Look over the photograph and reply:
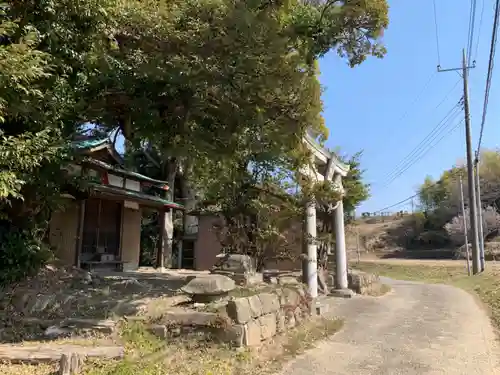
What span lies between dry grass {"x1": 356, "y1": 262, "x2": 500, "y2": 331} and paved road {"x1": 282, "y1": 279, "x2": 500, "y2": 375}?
579mm

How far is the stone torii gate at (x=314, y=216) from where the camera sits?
433 inches

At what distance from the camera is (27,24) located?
651cm

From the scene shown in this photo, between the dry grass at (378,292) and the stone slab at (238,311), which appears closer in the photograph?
the stone slab at (238,311)

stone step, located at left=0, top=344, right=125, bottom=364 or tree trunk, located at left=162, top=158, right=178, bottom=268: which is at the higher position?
tree trunk, located at left=162, top=158, right=178, bottom=268

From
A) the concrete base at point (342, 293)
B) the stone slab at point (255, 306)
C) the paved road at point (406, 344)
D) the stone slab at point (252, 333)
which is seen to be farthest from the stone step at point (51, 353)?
the concrete base at point (342, 293)

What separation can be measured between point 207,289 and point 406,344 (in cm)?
374

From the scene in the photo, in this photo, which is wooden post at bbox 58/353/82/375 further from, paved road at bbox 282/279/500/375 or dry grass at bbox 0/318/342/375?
paved road at bbox 282/279/500/375

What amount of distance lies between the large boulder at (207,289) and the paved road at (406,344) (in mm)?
1557

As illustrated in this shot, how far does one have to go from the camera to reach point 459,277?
76.4 feet

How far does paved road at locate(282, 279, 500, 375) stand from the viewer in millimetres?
6176

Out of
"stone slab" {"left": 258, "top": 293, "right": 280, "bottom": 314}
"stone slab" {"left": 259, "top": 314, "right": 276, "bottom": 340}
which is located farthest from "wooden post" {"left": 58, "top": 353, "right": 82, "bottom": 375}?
"stone slab" {"left": 258, "top": 293, "right": 280, "bottom": 314}

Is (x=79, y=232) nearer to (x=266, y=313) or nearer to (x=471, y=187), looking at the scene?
(x=266, y=313)

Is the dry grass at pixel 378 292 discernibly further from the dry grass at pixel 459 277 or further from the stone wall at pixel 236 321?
the stone wall at pixel 236 321


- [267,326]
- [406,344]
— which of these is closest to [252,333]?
[267,326]
